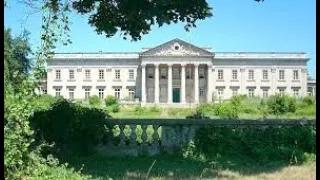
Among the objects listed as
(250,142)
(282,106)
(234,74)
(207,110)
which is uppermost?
(234,74)

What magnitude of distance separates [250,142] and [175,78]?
49398 millimetres

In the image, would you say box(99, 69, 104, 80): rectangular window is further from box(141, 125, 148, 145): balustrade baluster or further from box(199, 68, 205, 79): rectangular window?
box(141, 125, 148, 145): balustrade baluster

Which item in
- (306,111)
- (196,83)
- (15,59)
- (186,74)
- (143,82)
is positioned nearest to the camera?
(15,59)

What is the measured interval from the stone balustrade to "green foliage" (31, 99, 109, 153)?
0.40 meters

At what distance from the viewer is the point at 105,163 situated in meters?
7.20

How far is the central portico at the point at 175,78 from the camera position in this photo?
52.2 m

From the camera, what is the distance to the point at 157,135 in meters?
8.12

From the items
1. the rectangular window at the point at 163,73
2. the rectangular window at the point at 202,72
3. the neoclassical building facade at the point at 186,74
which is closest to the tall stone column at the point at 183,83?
the neoclassical building facade at the point at 186,74

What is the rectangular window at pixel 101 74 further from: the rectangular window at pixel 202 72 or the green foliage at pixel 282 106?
the green foliage at pixel 282 106

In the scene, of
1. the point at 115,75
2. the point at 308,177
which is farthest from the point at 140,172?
the point at 115,75

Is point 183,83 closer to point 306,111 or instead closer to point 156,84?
point 156,84

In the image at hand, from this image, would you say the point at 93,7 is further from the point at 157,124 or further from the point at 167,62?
the point at 167,62

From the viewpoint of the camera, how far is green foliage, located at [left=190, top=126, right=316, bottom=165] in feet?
25.5

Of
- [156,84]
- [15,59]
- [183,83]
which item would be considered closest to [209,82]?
[183,83]
